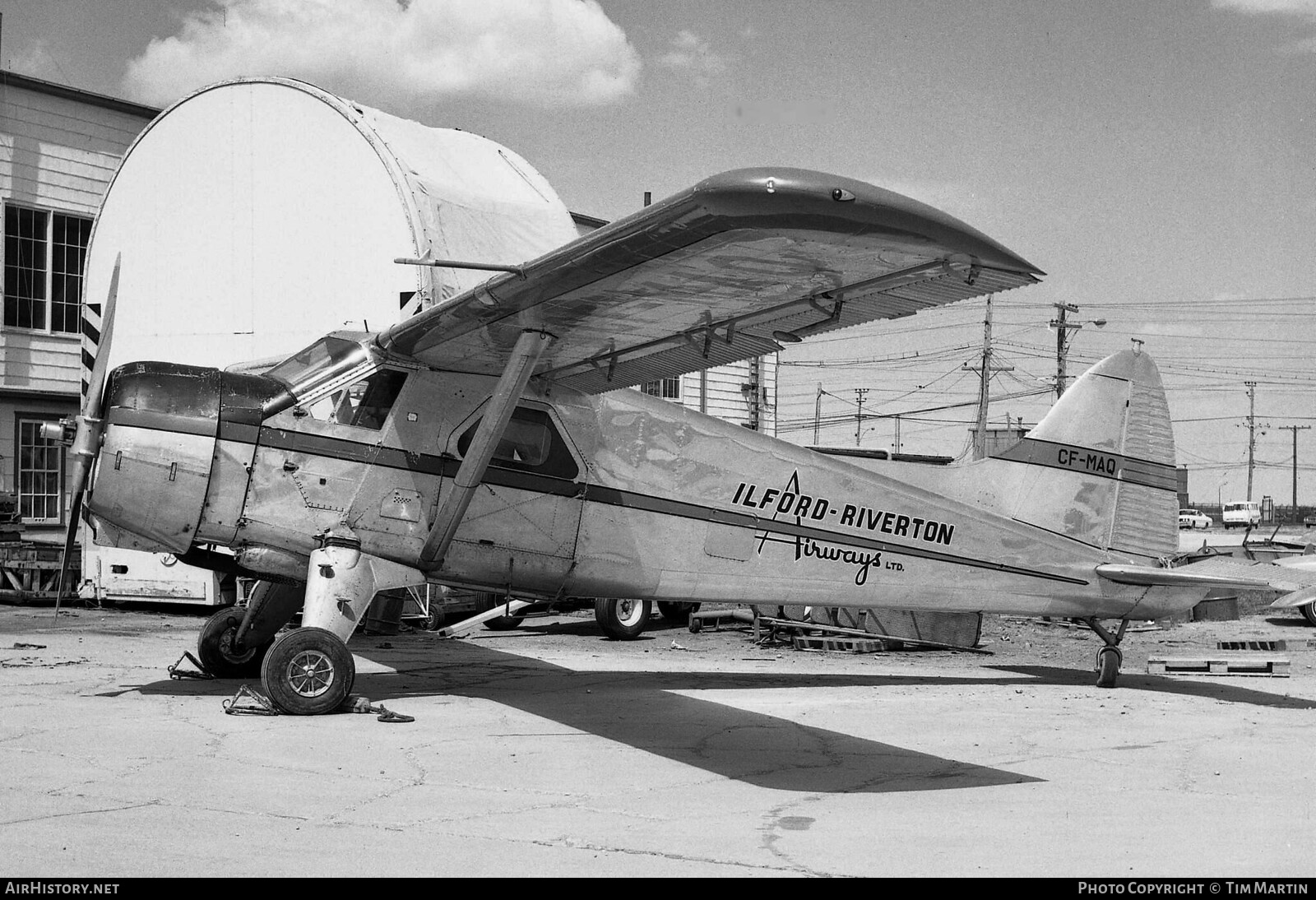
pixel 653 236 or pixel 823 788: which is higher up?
pixel 653 236

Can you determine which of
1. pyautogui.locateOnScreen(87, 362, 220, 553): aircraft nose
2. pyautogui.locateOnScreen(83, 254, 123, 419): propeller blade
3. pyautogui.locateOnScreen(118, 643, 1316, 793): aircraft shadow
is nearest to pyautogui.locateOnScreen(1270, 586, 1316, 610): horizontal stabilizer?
pyautogui.locateOnScreen(118, 643, 1316, 793): aircraft shadow

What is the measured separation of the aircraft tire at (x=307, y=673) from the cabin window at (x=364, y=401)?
1.61 m

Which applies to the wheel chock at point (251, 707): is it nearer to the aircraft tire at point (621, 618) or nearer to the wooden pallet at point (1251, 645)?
the aircraft tire at point (621, 618)

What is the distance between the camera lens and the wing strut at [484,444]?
8.24 m

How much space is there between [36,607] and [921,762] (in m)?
15.3

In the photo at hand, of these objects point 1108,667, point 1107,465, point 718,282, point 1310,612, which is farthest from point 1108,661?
point 1310,612

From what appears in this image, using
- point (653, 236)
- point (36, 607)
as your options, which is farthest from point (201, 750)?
point (36, 607)

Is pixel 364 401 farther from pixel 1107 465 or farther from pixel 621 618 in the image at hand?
pixel 621 618

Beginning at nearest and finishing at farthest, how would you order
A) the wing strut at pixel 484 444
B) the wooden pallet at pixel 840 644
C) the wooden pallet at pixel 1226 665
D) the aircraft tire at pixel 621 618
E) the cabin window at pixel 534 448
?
the wing strut at pixel 484 444 < the cabin window at pixel 534 448 < the wooden pallet at pixel 1226 665 < the wooden pallet at pixel 840 644 < the aircraft tire at pixel 621 618

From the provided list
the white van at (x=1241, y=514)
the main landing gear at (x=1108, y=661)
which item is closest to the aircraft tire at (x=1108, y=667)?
the main landing gear at (x=1108, y=661)

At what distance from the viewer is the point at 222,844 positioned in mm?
4941

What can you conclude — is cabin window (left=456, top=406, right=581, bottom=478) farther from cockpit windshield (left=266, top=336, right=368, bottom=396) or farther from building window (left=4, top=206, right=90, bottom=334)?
building window (left=4, top=206, right=90, bottom=334)

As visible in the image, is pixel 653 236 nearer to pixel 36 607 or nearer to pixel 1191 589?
pixel 1191 589

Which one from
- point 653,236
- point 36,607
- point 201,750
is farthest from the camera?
point 36,607
